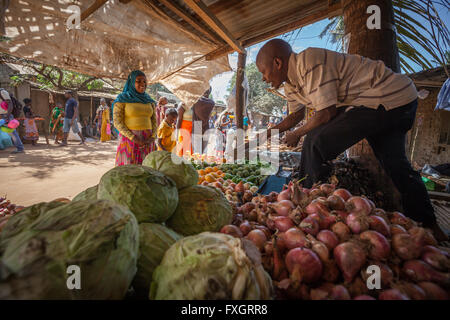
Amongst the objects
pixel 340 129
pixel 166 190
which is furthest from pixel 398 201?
pixel 166 190

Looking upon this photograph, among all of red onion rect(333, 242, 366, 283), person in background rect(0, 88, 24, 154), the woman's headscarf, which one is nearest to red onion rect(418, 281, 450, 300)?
red onion rect(333, 242, 366, 283)

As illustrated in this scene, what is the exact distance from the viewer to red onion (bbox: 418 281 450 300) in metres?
0.81

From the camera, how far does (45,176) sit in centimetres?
550

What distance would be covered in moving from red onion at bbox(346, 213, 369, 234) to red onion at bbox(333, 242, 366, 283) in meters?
0.15

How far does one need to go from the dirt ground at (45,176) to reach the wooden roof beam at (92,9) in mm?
2872

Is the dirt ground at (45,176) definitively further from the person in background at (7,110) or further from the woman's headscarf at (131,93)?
the woman's headscarf at (131,93)

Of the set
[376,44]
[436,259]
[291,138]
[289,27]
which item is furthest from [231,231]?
[289,27]

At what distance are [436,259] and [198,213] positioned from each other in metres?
1.08

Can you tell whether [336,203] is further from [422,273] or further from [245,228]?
[245,228]

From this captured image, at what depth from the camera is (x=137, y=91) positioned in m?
3.46

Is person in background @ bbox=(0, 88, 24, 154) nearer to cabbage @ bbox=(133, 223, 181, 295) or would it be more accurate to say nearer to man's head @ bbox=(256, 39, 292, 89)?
man's head @ bbox=(256, 39, 292, 89)
